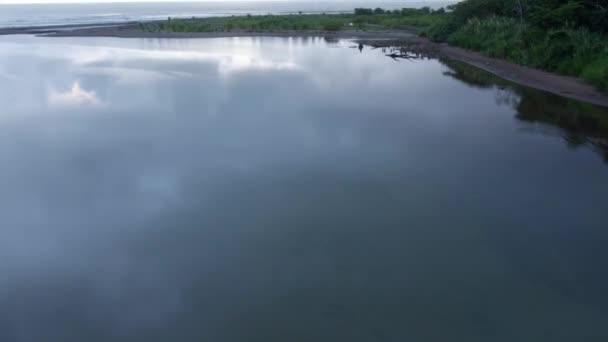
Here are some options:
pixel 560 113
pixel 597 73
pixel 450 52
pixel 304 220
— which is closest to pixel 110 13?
pixel 450 52

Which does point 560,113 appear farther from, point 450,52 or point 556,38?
point 450,52

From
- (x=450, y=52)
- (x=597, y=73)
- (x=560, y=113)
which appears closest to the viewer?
(x=560, y=113)

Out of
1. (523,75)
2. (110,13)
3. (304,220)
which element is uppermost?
(110,13)

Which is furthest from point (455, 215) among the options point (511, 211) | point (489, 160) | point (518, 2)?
point (518, 2)

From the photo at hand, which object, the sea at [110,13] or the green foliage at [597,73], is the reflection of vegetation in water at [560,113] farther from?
the sea at [110,13]

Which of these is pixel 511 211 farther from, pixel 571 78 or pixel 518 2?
pixel 518 2

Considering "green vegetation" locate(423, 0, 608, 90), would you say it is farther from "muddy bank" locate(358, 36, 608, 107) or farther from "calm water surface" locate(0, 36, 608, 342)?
"calm water surface" locate(0, 36, 608, 342)

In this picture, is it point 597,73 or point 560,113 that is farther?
point 597,73

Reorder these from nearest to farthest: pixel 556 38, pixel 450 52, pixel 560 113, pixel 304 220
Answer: pixel 304 220
pixel 560 113
pixel 556 38
pixel 450 52
